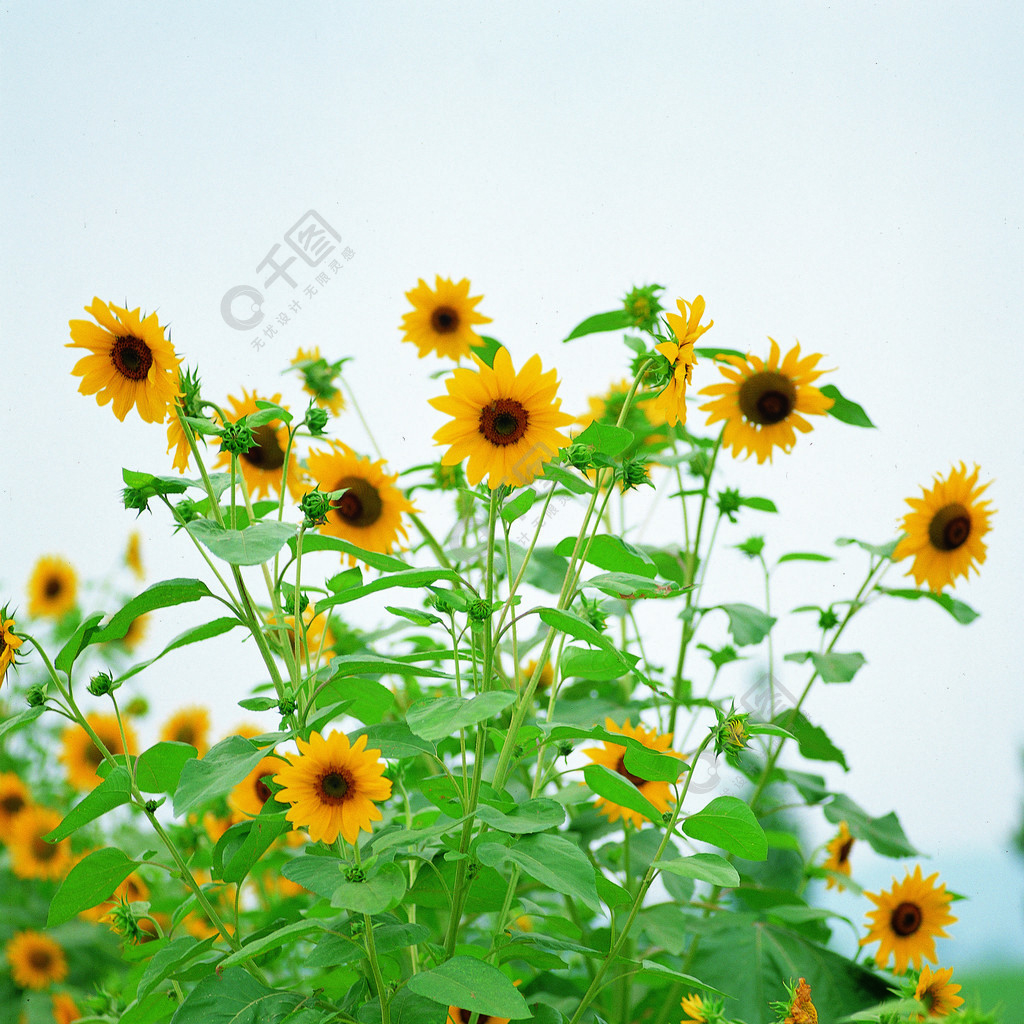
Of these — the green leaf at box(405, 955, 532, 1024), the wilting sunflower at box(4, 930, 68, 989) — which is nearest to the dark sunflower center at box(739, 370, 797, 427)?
the green leaf at box(405, 955, 532, 1024)

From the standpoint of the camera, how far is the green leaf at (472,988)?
1.75ft

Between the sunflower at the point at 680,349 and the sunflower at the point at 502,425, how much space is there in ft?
0.22

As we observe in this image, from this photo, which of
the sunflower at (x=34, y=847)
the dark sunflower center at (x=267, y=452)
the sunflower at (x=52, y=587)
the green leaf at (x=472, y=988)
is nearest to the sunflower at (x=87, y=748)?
the sunflower at (x=34, y=847)

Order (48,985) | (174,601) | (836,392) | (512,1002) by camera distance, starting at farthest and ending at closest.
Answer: (48,985) < (836,392) < (174,601) < (512,1002)

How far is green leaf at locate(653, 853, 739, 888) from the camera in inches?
23.3

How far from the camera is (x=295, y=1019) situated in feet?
1.97

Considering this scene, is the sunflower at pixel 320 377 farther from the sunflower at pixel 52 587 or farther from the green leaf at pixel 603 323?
the sunflower at pixel 52 587

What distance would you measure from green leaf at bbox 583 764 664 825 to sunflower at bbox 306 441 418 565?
1.09 ft

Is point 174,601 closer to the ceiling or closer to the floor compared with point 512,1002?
closer to the ceiling

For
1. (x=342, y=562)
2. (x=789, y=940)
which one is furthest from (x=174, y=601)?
(x=789, y=940)

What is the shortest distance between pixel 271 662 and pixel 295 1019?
0.22 m

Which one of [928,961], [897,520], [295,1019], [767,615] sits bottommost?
[295,1019]

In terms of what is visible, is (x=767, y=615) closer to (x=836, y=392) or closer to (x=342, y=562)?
(x=836, y=392)

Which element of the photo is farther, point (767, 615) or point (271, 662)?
point (767, 615)
